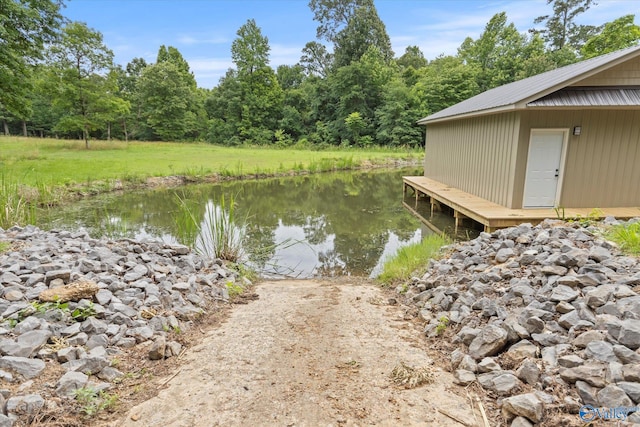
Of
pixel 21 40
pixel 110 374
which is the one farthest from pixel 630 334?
pixel 21 40

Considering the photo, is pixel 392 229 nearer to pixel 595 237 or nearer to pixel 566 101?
pixel 566 101

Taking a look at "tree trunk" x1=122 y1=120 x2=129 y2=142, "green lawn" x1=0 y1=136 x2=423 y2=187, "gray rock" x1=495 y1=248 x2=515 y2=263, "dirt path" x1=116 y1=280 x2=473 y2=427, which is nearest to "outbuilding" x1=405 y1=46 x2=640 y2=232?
"gray rock" x1=495 y1=248 x2=515 y2=263

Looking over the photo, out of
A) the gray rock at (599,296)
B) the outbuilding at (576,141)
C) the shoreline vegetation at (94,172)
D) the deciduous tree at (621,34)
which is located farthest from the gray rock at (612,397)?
the deciduous tree at (621,34)

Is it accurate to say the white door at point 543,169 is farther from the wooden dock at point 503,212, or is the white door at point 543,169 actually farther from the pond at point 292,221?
the pond at point 292,221

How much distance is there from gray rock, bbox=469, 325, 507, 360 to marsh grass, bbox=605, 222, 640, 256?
5.39 ft

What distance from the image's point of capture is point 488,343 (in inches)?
97.5

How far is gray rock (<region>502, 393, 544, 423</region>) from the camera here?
1.85 meters

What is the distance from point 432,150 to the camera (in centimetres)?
1320

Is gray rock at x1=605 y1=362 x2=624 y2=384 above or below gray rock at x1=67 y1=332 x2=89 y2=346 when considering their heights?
above

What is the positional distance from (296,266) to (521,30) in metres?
35.5

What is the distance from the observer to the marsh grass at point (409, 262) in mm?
4895

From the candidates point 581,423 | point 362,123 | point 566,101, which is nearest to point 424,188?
point 566,101

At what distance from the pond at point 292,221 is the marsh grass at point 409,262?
539mm

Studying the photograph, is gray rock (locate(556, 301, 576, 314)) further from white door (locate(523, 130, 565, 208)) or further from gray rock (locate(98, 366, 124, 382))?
white door (locate(523, 130, 565, 208))
